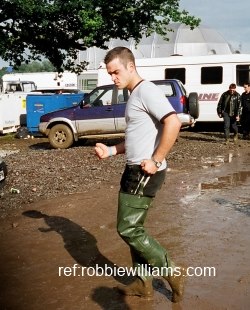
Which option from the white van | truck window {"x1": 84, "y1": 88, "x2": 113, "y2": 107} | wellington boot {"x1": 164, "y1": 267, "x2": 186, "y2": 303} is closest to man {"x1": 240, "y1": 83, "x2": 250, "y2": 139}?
the white van

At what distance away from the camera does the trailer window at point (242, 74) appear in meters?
19.2

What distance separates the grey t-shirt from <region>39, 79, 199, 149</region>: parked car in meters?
11.1

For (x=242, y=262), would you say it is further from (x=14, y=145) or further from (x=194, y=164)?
(x=14, y=145)

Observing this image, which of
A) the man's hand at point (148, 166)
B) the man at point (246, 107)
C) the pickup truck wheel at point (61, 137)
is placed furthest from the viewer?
the man at point (246, 107)

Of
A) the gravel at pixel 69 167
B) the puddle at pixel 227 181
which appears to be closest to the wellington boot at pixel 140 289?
the gravel at pixel 69 167

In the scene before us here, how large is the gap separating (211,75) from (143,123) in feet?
53.5

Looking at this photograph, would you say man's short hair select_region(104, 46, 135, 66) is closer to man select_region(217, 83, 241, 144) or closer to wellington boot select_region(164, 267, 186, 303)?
wellington boot select_region(164, 267, 186, 303)

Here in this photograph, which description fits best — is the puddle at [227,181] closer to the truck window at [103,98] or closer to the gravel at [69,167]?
the gravel at [69,167]

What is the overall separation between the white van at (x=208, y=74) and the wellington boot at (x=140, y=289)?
51.3 feet

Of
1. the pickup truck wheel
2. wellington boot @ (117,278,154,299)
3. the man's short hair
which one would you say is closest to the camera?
the man's short hair

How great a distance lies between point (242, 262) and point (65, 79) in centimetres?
3566

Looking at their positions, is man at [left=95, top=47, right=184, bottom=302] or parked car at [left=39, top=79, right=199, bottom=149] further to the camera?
parked car at [left=39, top=79, right=199, bottom=149]

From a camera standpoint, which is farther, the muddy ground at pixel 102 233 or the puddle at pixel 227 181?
the puddle at pixel 227 181

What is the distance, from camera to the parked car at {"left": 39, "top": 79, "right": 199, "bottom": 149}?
15234 millimetres
